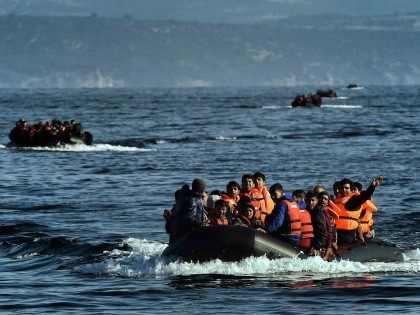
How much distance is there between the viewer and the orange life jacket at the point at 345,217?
25.2 meters

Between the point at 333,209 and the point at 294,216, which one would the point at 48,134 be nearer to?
the point at 333,209

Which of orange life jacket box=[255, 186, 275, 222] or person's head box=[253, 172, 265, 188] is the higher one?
person's head box=[253, 172, 265, 188]

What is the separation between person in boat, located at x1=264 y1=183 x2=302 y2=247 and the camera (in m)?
24.0

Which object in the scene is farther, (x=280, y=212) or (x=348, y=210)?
(x=348, y=210)

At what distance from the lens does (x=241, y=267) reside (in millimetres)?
23969

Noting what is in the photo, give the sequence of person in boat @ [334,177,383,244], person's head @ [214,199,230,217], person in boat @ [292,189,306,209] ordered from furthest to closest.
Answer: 1. person in boat @ [334,177,383,244]
2. person in boat @ [292,189,306,209]
3. person's head @ [214,199,230,217]

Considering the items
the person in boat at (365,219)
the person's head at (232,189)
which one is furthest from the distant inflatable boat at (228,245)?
the person in boat at (365,219)

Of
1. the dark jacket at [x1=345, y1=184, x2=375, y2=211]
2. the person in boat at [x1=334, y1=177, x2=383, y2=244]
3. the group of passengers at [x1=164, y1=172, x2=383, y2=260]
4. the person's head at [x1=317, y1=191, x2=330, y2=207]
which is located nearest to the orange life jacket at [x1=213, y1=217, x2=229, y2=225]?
the group of passengers at [x1=164, y1=172, x2=383, y2=260]

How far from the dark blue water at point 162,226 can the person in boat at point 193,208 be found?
773 mm

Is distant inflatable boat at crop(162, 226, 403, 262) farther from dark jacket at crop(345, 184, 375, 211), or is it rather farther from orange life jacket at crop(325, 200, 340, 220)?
dark jacket at crop(345, 184, 375, 211)

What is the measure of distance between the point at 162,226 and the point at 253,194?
24.6 feet

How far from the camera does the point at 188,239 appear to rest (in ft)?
77.9

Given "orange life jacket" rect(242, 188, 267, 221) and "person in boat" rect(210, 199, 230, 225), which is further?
"orange life jacket" rect(242, 188, 267, 221)

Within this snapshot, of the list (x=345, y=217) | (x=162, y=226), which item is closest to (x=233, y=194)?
(x=345, y=217)
